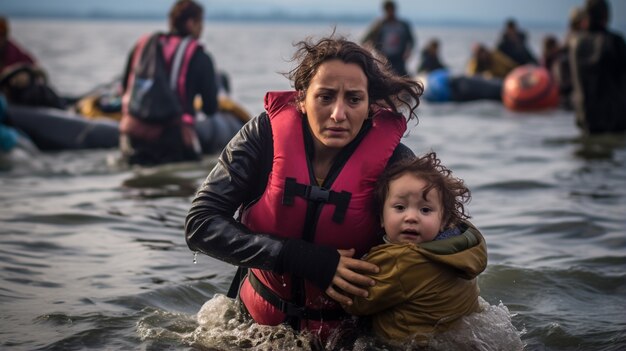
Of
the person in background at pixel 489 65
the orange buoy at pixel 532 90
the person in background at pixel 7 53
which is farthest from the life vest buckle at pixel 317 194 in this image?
the person in background at pixel 489 65

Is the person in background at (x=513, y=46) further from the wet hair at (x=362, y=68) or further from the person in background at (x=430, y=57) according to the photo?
the wet hair at (x=362, y=68)

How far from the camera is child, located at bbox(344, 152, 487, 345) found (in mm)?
4074

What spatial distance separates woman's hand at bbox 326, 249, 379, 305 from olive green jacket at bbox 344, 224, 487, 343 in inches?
1.6

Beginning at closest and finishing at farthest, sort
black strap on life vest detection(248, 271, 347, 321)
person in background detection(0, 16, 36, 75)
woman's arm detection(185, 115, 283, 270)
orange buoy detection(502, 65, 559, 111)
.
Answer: woman's arm detection(185, 115, 283, 270)
black strap on life vest detection(248, 271, 347, 321)
person in background detection(0, 16, 36, 75)
orange buoy detection(502, 65, 559, 111)

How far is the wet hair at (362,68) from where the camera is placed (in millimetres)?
4227

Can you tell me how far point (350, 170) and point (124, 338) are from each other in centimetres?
161

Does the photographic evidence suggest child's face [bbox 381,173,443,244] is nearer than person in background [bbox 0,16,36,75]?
Yes

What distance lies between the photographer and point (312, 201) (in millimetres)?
4270

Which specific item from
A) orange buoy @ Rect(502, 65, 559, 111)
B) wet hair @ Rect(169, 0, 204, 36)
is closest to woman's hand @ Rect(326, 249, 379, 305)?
wet hair @ Rect(169, 0, 204, 36)

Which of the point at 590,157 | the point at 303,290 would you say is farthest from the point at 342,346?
the point at 590,157

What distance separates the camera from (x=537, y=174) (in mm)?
10578

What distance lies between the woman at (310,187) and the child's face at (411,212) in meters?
0.16

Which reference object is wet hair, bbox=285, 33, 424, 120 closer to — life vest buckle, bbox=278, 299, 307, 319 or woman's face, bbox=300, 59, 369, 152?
woman's face, bbox=300, 59, 369, 152

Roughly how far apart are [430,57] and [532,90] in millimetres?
3769
